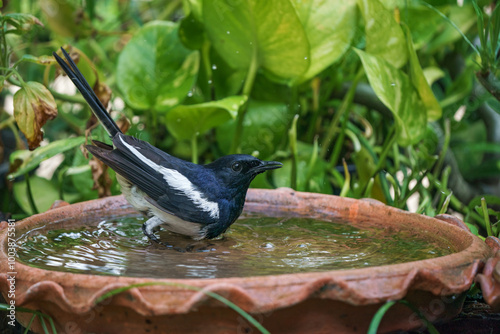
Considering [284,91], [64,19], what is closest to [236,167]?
[284,91]

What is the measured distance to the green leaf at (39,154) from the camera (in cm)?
247

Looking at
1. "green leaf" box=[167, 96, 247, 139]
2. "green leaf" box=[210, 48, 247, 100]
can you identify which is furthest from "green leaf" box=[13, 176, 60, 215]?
"green leaf" box=[210, 48, 247, 100]

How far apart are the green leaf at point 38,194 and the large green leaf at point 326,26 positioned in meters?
1.52

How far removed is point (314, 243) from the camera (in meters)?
1.93

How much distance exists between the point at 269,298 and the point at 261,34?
5.73 ft

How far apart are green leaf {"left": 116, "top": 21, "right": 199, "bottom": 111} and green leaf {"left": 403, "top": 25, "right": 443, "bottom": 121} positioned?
44.0 inches

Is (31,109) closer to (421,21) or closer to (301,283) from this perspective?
(301,283)

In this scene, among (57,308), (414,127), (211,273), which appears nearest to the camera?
(57,308)

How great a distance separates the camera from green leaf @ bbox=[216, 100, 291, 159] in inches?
129

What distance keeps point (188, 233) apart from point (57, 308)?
706 millimetres

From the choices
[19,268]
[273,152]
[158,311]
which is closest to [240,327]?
[158,311]

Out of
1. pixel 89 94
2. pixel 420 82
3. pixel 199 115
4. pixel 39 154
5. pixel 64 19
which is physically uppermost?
pixel 64 19

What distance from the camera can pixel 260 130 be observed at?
329cm

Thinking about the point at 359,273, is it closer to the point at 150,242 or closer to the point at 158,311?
the point at 158,311
